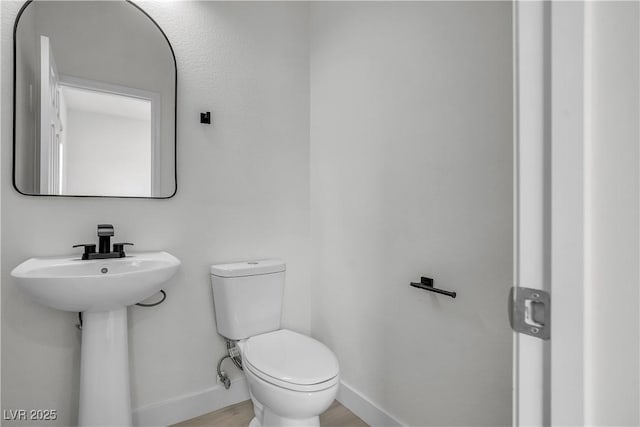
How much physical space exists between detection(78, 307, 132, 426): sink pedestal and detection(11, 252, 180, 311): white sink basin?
0.40ft

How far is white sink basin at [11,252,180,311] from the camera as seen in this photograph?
1.15 metres

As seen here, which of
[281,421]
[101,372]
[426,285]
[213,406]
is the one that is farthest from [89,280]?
[426,285]

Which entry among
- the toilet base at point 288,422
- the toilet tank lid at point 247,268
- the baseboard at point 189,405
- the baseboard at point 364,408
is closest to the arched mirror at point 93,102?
the toilet tank lid at point 247,268

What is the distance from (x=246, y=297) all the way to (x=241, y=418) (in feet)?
2.01

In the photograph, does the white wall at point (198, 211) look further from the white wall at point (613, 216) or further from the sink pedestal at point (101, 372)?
the white wall at point (613, 216)

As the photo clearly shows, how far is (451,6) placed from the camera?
1282 mm

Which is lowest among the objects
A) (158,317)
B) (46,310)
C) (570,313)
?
(158,317)

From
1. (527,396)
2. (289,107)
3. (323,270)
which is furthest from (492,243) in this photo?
(289,107)

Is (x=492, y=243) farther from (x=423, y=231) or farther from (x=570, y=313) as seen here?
(x=570, y=313)

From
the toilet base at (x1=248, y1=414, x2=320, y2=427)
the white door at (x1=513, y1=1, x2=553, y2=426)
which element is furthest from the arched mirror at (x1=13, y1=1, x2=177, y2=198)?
the white door at (x1=513, y1=1, x2=553, y2=426)

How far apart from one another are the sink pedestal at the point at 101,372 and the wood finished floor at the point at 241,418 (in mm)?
422

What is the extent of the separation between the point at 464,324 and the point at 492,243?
326mm

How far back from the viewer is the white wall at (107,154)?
150 centimetres

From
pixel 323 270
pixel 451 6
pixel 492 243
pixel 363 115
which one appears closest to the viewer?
pixel 492 243
